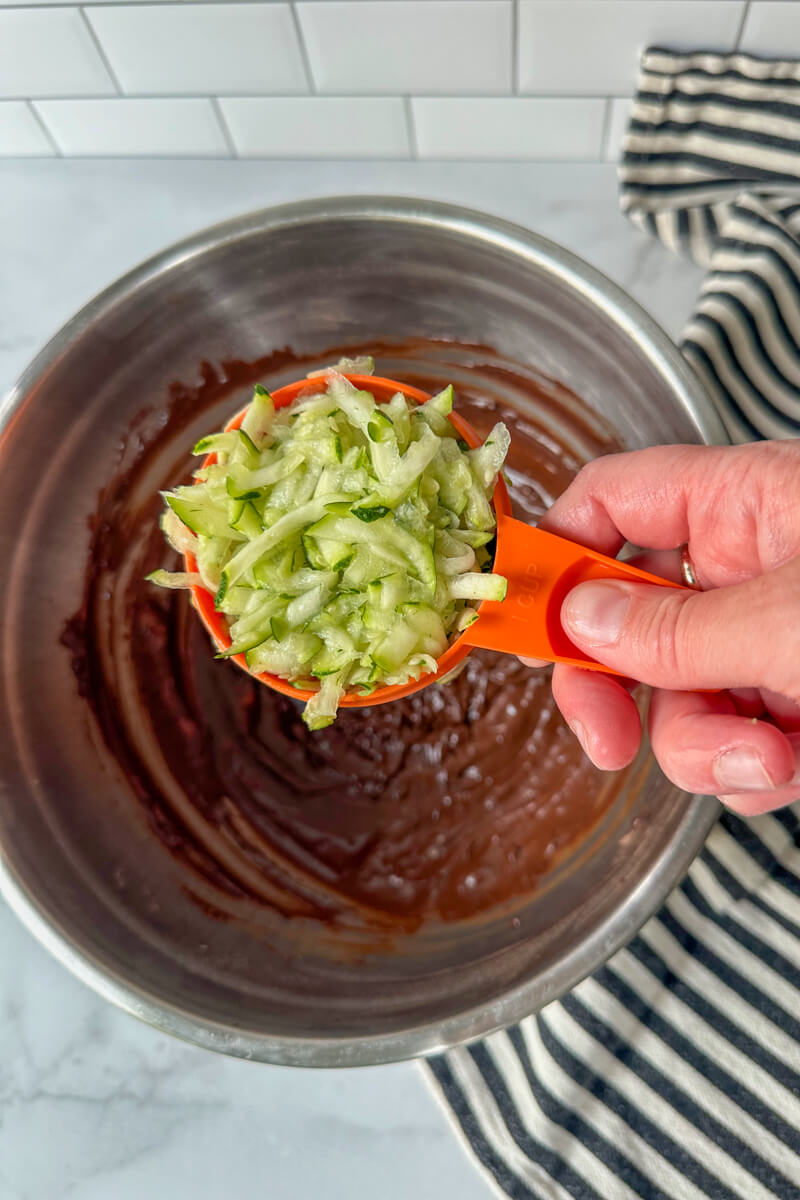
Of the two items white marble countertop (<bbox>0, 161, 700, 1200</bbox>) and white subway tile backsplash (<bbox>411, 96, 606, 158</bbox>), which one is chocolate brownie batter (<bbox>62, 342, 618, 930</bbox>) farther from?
white subway tile backsplash (<bbox>411, 96, 606, 158</bbox>)

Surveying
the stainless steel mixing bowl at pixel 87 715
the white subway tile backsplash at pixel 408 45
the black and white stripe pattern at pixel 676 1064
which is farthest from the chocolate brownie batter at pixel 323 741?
the white subway tile backsplash at pixel 408 45

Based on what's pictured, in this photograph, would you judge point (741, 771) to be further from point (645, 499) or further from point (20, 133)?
point (20, 133)

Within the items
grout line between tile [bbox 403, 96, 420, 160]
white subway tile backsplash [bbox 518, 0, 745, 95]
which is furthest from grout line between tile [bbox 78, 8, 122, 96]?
white subway tile backsplash [bbox 518, 0, 745, 95]

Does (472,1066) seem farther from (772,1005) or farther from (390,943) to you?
(772,1005)

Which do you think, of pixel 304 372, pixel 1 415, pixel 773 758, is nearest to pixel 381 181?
pixel 304 372

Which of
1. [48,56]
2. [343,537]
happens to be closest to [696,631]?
[343,537]
